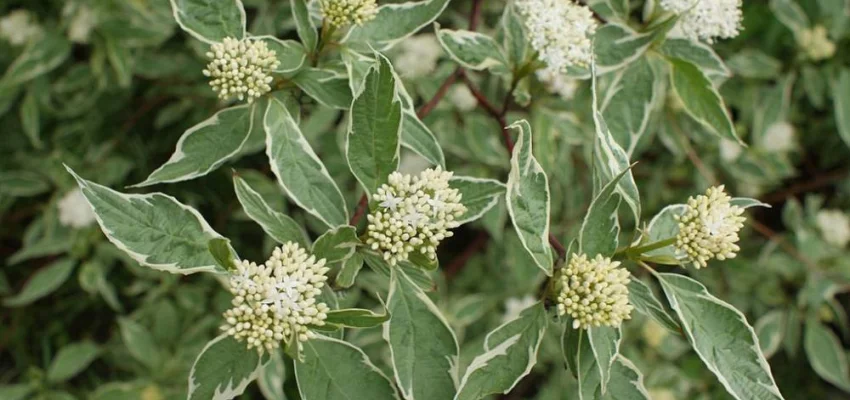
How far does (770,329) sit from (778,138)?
1.82 ft

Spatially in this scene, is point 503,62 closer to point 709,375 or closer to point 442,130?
point 442,130

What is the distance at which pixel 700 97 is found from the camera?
1349 millimetres

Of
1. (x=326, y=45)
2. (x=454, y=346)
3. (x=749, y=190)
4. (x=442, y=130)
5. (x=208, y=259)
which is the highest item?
(x=326, y=45)

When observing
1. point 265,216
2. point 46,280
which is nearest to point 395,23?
point 265,216

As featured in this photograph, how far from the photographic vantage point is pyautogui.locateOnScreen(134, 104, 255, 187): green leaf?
117 cm

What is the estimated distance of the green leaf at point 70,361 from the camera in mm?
1911

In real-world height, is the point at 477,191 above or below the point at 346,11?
below

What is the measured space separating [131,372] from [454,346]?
1.35 meters

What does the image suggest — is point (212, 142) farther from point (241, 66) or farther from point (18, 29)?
point (18, 29)

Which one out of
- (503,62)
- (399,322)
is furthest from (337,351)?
(503,62)

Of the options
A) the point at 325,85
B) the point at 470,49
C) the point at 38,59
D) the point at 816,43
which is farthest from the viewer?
the point at 816,43

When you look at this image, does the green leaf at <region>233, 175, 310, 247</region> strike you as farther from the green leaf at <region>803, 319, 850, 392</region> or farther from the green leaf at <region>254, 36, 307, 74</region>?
the green leaf at <region>803, 319, 850, 392</region>

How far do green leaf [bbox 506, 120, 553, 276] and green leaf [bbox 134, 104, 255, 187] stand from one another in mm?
434

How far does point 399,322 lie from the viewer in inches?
43.1
